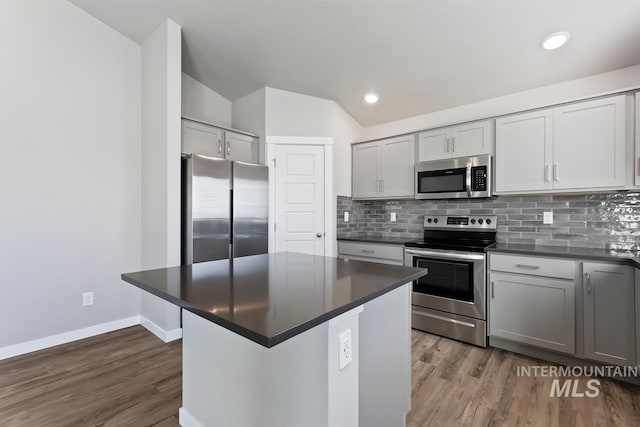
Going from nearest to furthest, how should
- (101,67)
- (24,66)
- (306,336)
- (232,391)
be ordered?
1. (306,336)
2. (232,391)
3. (24,66)
4. (101,67)

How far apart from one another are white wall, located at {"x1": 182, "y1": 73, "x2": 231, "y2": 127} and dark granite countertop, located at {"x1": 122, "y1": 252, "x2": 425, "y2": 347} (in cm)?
270

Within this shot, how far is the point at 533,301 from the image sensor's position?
7.79 ft

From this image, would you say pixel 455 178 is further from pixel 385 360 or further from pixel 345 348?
pixel 345 348

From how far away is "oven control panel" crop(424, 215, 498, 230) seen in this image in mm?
3088

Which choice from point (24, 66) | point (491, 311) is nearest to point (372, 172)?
point (491, 311)

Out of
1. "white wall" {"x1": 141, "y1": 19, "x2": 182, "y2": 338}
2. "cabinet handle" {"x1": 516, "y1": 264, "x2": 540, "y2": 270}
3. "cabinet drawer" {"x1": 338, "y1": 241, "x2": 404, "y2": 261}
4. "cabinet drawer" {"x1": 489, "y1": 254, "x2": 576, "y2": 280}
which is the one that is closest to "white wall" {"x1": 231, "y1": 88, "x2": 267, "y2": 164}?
"white wall" {"x1": 141, "y1": 19, "x2": 182, "y2": 338}

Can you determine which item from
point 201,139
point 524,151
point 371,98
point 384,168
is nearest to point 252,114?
point 201,139

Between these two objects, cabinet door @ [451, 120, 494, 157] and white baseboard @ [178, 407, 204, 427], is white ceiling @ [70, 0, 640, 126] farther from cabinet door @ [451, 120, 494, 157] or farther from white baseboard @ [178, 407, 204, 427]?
white baseboard @ [178, 407, 204, 427]

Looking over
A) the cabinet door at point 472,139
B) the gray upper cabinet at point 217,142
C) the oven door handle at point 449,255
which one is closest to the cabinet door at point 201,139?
the gray upper cabinet at point 217,142

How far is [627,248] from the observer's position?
8.01 feet

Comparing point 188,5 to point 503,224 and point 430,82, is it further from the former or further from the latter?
point 503,224

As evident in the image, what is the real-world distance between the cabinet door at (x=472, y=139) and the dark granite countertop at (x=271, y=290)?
1973mm

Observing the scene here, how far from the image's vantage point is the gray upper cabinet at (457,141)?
2.87 m

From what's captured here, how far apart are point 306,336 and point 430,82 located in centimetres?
291
